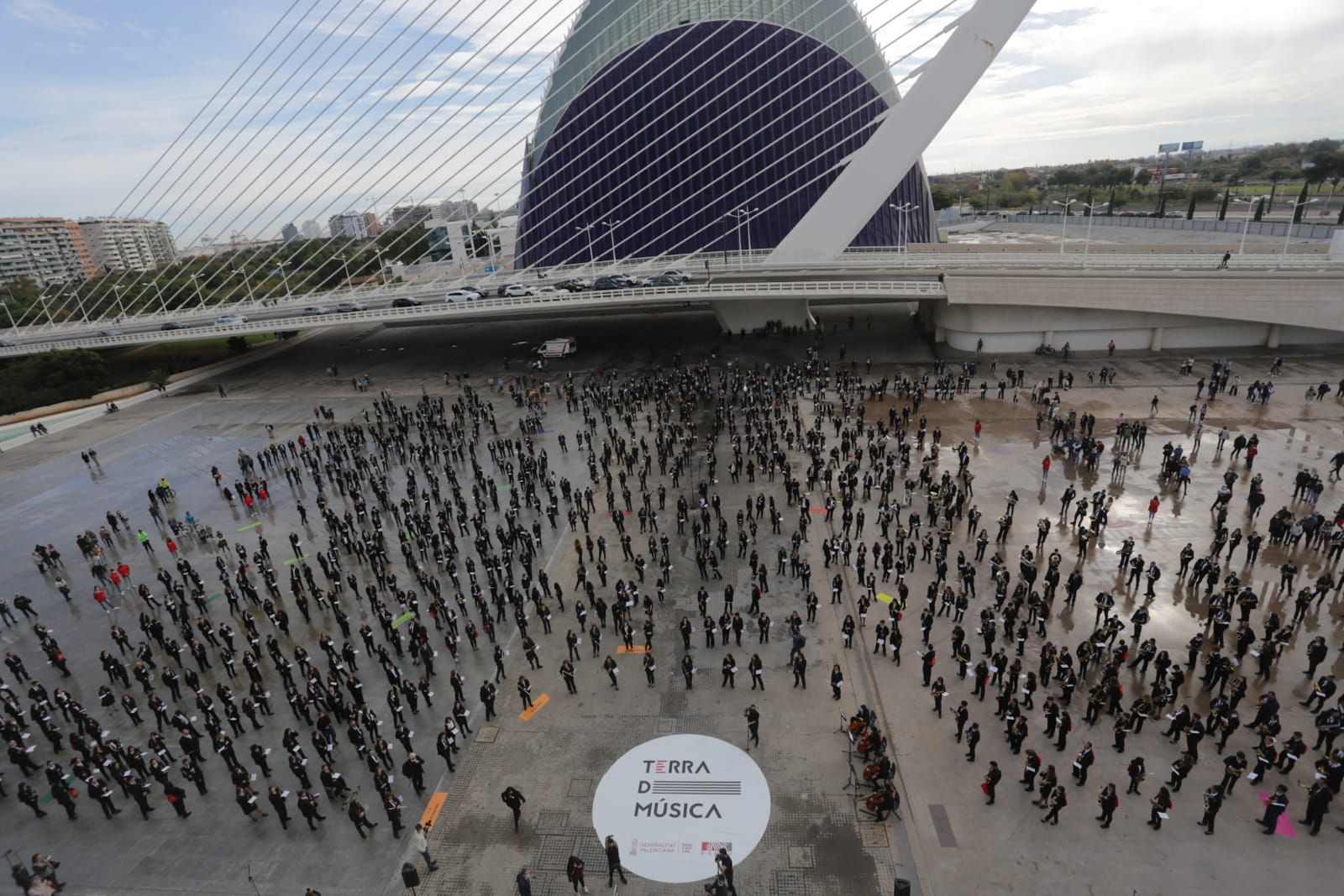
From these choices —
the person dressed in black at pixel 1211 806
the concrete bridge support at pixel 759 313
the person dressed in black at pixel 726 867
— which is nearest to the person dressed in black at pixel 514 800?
the person dressed in black at pixel 726 867

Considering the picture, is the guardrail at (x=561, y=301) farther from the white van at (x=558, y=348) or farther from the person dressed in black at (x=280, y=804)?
the person dressed in black at (x=280, y=804)

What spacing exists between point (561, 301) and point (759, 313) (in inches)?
533

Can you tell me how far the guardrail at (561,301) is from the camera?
127ft

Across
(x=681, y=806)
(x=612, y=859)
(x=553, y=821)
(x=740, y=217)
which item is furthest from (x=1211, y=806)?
(x=740, y=217)

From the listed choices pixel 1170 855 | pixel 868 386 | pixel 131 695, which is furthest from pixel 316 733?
pixel 868 386

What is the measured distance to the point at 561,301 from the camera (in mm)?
43375

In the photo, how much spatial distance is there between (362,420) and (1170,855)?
35.7 metres

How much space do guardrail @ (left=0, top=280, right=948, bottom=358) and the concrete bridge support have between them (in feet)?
6.67

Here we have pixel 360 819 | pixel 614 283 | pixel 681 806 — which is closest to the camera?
pixel 360 819

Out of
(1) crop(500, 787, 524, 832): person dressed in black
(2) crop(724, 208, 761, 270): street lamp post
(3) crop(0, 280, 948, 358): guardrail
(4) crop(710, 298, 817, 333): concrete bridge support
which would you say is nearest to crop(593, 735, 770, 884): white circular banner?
(1) crop(500, 787, 524, 832): person dressed in black

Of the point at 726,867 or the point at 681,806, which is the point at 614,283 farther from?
Answer: the point at 726,867

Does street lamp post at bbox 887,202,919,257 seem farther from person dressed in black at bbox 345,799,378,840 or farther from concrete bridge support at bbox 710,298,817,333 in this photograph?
person dressed in black at bbox 345,799,378,840

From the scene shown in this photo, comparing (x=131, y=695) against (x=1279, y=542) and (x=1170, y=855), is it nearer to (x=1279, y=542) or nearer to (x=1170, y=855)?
(x=1170, y=855)

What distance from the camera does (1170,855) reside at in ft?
32.6
